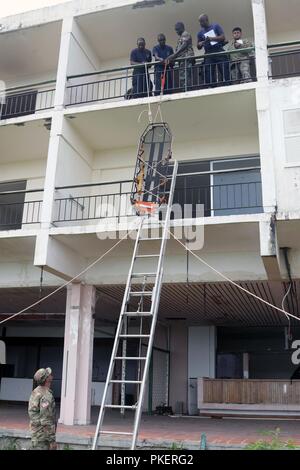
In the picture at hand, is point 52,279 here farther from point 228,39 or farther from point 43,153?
point 228,39

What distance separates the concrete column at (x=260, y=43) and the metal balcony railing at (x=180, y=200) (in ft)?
6.48

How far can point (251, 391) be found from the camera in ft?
46.0

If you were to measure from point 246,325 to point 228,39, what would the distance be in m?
8.82

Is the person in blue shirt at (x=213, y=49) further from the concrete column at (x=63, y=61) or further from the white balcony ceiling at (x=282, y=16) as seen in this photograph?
the concrete column at (x=63, y=61)

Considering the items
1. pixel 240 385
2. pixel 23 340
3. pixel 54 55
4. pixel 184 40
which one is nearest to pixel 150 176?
pixel 184 40

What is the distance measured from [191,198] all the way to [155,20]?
440 cm

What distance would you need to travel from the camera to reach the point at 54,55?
13047 mm

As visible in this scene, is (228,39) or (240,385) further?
(240,385)

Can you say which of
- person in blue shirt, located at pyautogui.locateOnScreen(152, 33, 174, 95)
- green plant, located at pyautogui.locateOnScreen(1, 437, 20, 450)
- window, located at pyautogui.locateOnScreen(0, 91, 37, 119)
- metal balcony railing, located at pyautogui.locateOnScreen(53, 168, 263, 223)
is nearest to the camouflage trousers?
green plant, located at pyautogui.locateOnScreen(1, 437, 20, 450)

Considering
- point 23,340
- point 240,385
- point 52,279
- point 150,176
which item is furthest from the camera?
point 23,340

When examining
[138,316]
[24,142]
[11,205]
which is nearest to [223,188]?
[138,316]

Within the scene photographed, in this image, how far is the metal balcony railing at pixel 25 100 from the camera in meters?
13.1

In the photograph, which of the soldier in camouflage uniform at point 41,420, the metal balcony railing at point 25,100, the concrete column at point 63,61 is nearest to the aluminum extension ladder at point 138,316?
the soldier in camouflage uniform at point 41,420

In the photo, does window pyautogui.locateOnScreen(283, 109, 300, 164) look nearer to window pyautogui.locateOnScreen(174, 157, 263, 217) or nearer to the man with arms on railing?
window pyautogui.locateOnScreen(174, 157, 263, 217)
